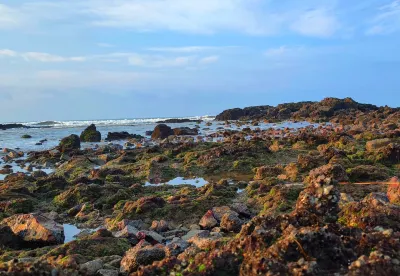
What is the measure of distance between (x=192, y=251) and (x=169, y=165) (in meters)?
11.4

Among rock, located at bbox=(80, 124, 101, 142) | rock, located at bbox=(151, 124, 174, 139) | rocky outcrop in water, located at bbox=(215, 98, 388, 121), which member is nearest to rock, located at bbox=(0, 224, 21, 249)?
rock, located at bbox=(151, 124, 174, 139)

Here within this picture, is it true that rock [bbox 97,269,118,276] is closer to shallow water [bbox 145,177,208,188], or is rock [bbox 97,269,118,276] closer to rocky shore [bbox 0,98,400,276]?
rocky shore [bbox 0,98,400,276]

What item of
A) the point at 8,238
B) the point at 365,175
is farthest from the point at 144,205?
the point at 365,175

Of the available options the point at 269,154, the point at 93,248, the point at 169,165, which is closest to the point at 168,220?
the point at 93,248

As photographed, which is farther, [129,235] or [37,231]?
[37,231]

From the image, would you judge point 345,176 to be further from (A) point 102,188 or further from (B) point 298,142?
(B) point 298,142

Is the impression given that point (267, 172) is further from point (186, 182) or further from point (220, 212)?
point (220, 212)

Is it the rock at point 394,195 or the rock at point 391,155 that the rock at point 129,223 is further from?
the rock at point 391,155

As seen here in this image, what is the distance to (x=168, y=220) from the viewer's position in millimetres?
8195

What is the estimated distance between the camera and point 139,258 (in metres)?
4.93

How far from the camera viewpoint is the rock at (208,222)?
24.0 ft

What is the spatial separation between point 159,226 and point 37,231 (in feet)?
7.09

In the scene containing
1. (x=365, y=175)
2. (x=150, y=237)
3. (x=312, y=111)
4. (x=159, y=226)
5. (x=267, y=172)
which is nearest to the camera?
(x=150, y=237)

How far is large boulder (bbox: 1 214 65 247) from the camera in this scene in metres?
6.79
